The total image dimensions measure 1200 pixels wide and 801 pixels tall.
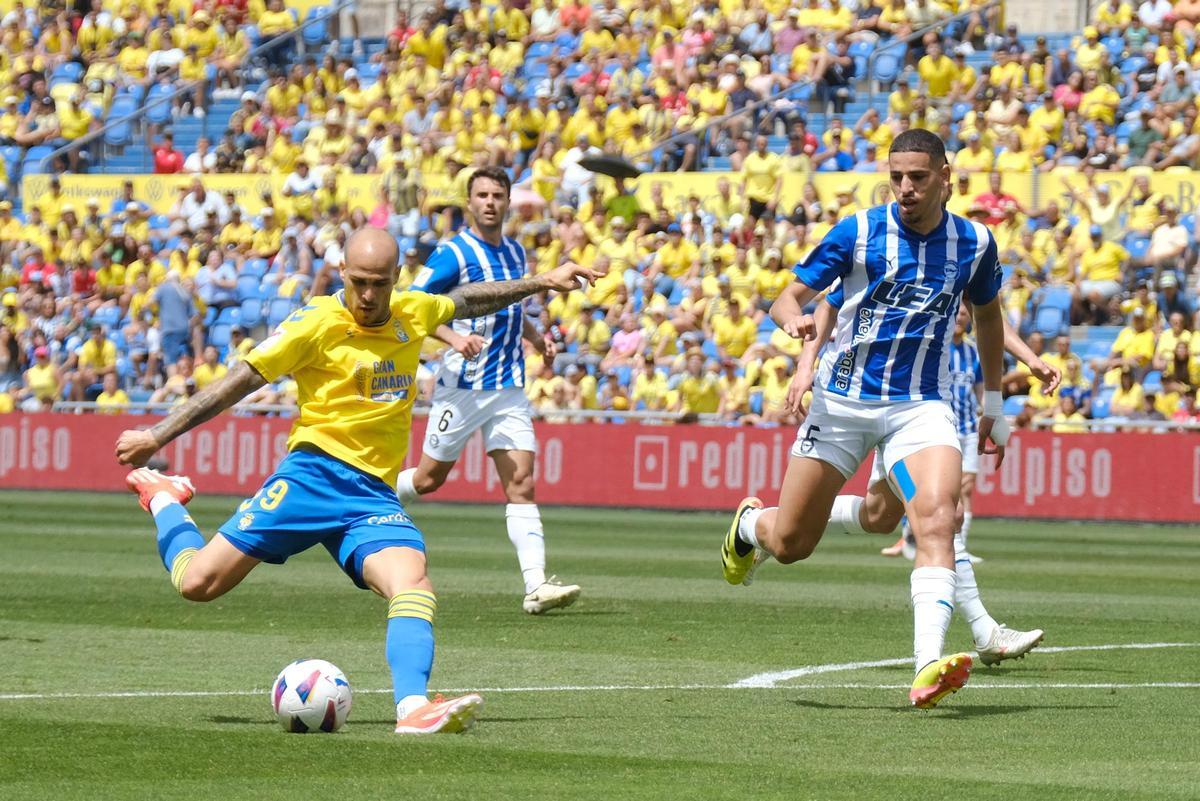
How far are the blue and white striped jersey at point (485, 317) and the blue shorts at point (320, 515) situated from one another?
16.3 feet

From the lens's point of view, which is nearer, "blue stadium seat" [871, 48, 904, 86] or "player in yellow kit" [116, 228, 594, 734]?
"player in yellow kit" [116, 228, 594, 734]

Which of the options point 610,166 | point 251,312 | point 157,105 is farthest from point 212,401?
point 157,105

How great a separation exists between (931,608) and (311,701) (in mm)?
2594

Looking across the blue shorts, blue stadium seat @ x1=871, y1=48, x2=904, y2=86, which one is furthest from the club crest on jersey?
blue stadium seat @ x1=871, y1=48, x2=904, y2=86

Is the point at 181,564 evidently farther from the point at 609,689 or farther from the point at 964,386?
the point at 964,386

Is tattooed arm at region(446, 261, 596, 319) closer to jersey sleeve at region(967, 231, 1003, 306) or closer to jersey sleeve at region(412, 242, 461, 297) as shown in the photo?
jersey sleeve at region(967, 231, 1003, 306)

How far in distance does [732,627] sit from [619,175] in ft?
58.5

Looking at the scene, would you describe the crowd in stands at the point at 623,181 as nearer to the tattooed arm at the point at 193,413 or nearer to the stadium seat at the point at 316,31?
the stadium seat at the point at 316,31

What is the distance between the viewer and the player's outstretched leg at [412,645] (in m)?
7.68

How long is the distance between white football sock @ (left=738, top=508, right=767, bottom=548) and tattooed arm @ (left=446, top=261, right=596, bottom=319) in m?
1.69

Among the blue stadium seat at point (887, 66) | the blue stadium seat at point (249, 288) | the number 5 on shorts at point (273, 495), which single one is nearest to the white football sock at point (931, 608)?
the number 5 on shorts at point (273, 495)

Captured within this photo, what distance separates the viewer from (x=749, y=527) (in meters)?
10.4

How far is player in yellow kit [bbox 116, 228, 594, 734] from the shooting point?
8094 mm

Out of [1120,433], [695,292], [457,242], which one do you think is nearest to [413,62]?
[695,292]
